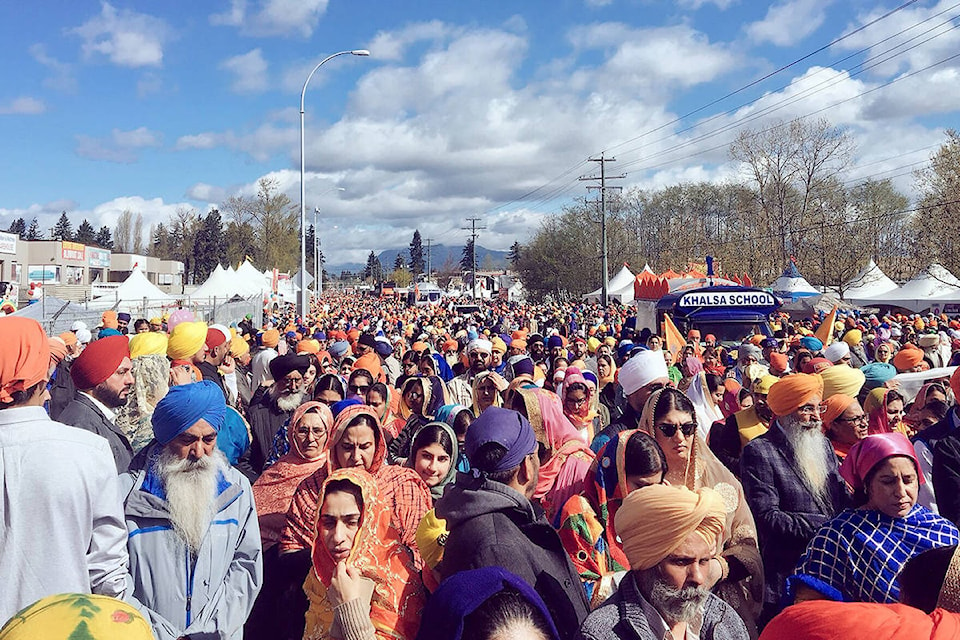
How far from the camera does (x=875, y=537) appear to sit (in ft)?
10.3

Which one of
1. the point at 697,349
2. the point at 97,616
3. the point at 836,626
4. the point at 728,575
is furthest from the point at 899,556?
the point at 697,349

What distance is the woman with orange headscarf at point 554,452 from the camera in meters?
4.01

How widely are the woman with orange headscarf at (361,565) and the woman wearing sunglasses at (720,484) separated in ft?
3.87

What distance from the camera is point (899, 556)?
3057 millimetres

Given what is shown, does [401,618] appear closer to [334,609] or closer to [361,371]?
[334,609]

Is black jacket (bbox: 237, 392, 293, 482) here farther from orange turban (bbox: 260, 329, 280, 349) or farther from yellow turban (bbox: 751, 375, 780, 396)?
orange turban (bbox: 260, 329, 280, 349)

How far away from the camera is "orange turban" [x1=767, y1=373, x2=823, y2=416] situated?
14.2 ft

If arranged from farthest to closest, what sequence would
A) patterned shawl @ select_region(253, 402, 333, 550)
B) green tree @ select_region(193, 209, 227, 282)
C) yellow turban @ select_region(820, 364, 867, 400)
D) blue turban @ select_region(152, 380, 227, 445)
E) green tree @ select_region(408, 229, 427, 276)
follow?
green tree @ select_region(408, 229, 427, 276) → green tree @ select_region(193, 209, 227, 282) → yellow turban @ select_region(820, 364, 867, 400) → patterned shawl @ select_region(253, 402, 333, 550) → blue turban @ select_region(152, 380, 227, 445)

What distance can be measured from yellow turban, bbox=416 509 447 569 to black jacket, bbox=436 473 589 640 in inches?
6.8

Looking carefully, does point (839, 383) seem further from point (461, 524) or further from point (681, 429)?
point (461, 524)

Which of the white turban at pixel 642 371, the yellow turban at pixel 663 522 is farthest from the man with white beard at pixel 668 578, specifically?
the white turban at pixel 642 371

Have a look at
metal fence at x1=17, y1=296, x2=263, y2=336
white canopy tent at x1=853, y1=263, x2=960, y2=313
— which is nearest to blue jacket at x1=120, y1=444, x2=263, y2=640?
metal fence at x1=17, y1=296, x2=263, y2=336

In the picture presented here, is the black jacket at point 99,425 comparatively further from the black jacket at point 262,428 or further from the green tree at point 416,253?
the green tree at point 416,253

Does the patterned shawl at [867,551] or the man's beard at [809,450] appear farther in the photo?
the man's beard at [809,450]
